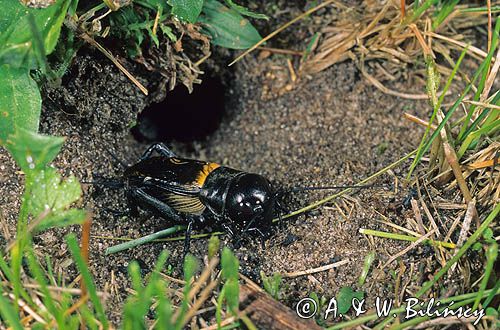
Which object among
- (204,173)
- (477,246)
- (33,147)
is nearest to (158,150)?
Result: (204,173)

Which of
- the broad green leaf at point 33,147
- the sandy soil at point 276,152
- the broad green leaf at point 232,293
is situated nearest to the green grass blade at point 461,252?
the sandy soil at point 276,152

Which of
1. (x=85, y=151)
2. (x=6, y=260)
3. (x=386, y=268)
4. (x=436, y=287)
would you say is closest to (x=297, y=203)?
(x=386, y=268)

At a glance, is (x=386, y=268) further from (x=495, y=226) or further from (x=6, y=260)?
(x=6, y=260)

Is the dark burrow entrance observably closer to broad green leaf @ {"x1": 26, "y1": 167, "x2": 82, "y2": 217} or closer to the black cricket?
the black cricket

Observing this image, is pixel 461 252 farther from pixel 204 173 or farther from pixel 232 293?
pixel 204 173

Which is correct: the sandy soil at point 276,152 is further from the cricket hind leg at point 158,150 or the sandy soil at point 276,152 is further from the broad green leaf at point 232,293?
the broad green leaf at point 232,293

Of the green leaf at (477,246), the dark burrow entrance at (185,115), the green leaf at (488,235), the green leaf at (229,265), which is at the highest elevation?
the green leaf at (229,265)
